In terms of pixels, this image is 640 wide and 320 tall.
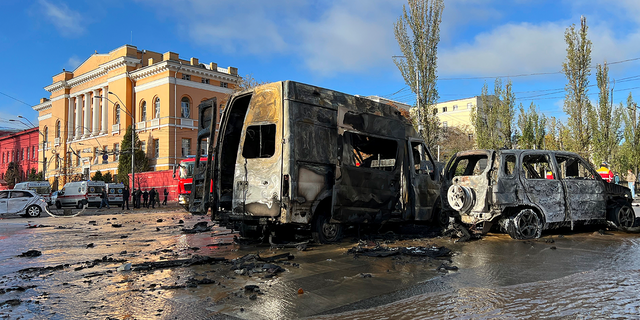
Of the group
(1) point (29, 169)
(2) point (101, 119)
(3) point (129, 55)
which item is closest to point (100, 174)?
(2) point (101, 119)

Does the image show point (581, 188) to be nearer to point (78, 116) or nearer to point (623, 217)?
point (623, 217)

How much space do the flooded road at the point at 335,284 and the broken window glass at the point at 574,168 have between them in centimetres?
166

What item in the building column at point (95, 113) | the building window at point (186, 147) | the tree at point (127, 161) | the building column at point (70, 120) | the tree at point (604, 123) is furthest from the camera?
the building column at point (70, 120)

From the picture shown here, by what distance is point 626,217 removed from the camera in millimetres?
9828

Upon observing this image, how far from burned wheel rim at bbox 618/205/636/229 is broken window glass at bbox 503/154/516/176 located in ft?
9.95

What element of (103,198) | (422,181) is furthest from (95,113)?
(422,181)

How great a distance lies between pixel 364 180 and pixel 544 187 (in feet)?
11.9

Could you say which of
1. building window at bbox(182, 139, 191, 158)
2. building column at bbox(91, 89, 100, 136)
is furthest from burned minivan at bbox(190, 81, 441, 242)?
building column at bbox(91, 89, 100, 136)

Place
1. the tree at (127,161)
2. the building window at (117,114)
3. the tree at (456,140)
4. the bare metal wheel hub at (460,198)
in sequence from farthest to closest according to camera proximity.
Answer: the tree at (456,140), the building window at (117,114), the tree at (127,161), the bare metal wheel hub at (460,198)

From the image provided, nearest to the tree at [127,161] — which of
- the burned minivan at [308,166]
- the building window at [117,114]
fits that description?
the building window at [117,114]

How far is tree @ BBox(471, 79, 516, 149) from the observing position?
36.7 meters

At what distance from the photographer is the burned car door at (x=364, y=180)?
8.25m

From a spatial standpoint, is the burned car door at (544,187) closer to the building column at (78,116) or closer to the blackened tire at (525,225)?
the blackened tire at (525,225)

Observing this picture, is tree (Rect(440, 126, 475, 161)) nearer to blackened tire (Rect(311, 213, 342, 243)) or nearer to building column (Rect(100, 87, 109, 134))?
building column (Rect(100, 87, 109, 134))
